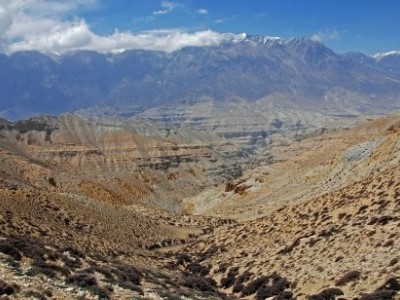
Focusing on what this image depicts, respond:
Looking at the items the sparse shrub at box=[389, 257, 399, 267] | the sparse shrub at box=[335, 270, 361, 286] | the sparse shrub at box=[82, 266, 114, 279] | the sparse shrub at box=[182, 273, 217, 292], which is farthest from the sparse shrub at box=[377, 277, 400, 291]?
the sparse shrub at box=[82, 266, 114, 279]

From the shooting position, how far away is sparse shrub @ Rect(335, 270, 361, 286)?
27.5m

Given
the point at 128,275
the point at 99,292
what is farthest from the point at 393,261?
the point at 99,292

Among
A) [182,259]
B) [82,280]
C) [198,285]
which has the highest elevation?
[82,280]

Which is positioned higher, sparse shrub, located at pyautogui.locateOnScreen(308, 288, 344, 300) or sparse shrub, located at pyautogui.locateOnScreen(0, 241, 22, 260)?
sparse shrub, located at pyautogui.locateOnScreen(0, 241, 22, 260)

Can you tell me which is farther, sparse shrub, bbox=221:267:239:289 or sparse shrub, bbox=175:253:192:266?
sparse shrub, bbox=175:253:192:266

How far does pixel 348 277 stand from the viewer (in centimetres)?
2770

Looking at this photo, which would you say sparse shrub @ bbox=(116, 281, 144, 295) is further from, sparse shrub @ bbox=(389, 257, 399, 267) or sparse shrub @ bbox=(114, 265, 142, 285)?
sparse shrub @ bbox=(389, 257, 399, 267)

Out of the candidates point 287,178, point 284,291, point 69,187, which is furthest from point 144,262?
point 69,187

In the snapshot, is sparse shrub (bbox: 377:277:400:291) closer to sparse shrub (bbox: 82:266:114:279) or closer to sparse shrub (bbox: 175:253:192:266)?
sparse shrub (bbox: 82:266:114:279)

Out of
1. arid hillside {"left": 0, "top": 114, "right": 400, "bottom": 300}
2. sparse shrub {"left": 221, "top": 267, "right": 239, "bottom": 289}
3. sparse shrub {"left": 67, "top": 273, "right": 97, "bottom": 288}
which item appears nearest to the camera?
sparse shrub {"left": 67, "top": 273, "right": 97, "bottom": 288}

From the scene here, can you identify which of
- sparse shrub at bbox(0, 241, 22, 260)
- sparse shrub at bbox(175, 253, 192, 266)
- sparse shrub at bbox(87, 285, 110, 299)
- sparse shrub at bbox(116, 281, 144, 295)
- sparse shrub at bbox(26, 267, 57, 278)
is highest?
sparse shrub at bbox(0, 241, 22, 260)

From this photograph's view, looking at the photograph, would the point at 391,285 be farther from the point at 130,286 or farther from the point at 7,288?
the point at 7,288

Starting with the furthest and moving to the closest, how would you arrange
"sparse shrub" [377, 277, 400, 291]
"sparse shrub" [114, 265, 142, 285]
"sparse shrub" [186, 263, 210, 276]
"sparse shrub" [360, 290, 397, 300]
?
"sparse shrub" [186, 263, 210, 276], "sparse shrub" [114, 265, 142, 285], "sparse shrub" [377, 277, 400, 291], "sparse shrub" [360, 290, 397, 300]

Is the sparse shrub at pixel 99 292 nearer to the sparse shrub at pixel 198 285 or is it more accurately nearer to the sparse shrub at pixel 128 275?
the sparse shrub at pixel 128 275
